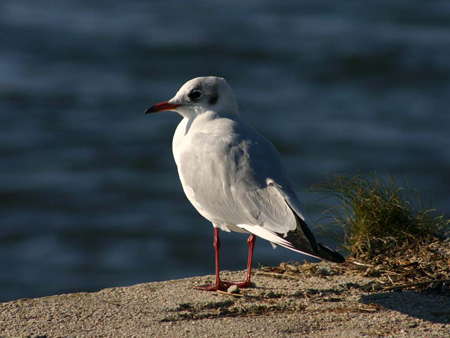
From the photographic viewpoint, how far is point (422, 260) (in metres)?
4.84

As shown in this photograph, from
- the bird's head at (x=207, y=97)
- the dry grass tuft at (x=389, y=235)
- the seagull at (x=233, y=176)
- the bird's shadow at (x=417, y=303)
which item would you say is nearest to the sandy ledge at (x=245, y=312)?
the bird's shadow at (x=417, y=303)

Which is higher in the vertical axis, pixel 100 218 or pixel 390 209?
pixel 390 209

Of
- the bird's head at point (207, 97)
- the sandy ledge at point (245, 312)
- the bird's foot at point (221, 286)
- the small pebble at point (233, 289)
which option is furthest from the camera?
the bird's head at point (207, 97)

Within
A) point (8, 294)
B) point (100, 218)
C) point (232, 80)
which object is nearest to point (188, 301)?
point (8, 294)

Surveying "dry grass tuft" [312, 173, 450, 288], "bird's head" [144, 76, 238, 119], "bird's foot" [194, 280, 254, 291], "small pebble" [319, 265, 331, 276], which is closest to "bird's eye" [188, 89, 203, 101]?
"bird's head" [144, 76, 238, 119]

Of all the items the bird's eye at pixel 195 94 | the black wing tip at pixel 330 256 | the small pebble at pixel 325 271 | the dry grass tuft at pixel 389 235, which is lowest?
the small pebble at pixel 325 271

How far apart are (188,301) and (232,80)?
30.2 ft

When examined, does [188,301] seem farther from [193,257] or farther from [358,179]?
[193,257]

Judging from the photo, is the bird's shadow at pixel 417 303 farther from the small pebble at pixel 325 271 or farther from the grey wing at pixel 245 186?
the grey wing at pixel 245 186

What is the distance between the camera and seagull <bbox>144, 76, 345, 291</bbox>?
4359 millimetres

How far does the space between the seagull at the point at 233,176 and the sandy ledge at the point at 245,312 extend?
335 millimetres

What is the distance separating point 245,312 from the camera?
431cm

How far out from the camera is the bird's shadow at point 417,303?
416cm

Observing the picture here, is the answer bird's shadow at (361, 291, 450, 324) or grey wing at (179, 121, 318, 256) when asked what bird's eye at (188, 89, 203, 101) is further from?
bird's shadow at (361, 291, 450, 324)
